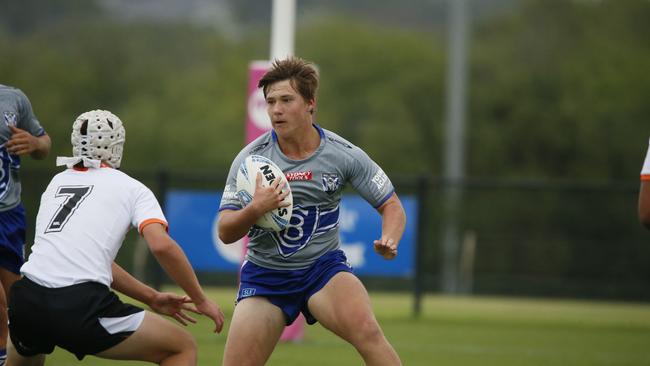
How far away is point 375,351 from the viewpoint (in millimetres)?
5766

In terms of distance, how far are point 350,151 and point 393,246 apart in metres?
0.71

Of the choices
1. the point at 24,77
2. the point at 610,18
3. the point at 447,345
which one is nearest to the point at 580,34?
the point at 610,18

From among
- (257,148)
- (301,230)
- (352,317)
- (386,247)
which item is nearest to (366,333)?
(352,317)

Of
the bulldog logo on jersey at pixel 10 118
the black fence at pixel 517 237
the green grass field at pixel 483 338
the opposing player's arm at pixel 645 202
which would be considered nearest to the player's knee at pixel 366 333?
the opposing player's arm at pixel 645 202

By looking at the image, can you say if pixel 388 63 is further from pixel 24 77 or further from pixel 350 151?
pixel 350 151

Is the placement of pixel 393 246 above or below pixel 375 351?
above

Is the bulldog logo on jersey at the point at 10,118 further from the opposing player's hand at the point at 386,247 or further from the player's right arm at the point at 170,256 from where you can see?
the opposing player's hand at the point at 386,247

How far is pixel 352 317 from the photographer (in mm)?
5840

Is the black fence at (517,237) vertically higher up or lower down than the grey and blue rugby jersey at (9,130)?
lower down

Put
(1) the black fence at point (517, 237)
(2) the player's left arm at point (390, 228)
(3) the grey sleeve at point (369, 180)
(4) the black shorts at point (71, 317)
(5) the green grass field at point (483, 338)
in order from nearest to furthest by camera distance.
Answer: (4) the black shorts at point (71, 317)
(2) the player's left arm at point (390, 228)
(3) the grey sleeve at point (369, 180)
(5) the green grass field at point (483, 338)
(1) the black fence at point (517, 237)

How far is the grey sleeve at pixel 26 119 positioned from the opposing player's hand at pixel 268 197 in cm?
221

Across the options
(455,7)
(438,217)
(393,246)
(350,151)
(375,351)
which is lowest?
(438,217)

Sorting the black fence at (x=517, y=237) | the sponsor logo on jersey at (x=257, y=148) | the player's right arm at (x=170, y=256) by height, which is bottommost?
the black fence at (x=517, y=237)

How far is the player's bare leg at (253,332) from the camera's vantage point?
583 cm
